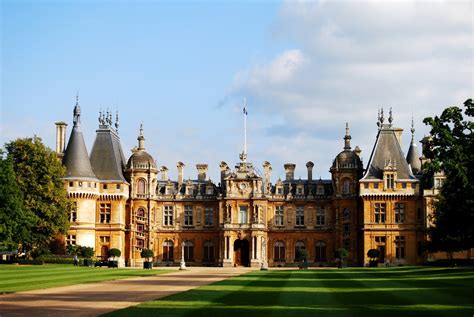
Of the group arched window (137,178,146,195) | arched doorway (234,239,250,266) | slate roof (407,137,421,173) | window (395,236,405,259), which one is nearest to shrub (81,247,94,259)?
arched window (137,178,146,195)

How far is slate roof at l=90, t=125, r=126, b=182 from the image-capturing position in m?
89.3

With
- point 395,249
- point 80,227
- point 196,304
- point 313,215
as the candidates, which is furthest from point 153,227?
point 196,304

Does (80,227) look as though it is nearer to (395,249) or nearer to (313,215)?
(313,215)

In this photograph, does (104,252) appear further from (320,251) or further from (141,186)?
(320,251)

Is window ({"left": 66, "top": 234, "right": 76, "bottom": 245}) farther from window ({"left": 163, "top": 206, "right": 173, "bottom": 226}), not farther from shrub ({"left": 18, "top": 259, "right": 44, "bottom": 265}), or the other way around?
shrub ({"left": 18, "top": 259, "right": 44, "bottom": 265})

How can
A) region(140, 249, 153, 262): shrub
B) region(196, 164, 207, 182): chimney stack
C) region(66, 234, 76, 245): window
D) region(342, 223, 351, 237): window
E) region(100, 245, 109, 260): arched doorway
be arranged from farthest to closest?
region(196, 164, 207, 182): chimney stack
region(342, 223, 351, 237): window
region(100, 245, 109, 260): arched doorway
region(140, 249, 153, 262): shrub
region(66, 234, 76, 245): window

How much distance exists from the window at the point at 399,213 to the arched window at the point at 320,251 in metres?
9.54

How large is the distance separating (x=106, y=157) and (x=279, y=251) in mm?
22465

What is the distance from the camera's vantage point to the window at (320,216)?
92.6 metres

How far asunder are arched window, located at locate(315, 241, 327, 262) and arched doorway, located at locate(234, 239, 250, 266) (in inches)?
313

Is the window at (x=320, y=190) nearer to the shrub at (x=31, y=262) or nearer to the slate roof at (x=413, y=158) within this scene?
the slate roof at (x=413, y=158)

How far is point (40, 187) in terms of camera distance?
74.3m

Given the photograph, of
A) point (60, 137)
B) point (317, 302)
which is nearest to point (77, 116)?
point (60, 137)

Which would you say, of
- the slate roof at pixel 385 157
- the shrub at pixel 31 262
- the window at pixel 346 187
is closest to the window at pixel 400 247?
the slate roof at pixel 385 157
